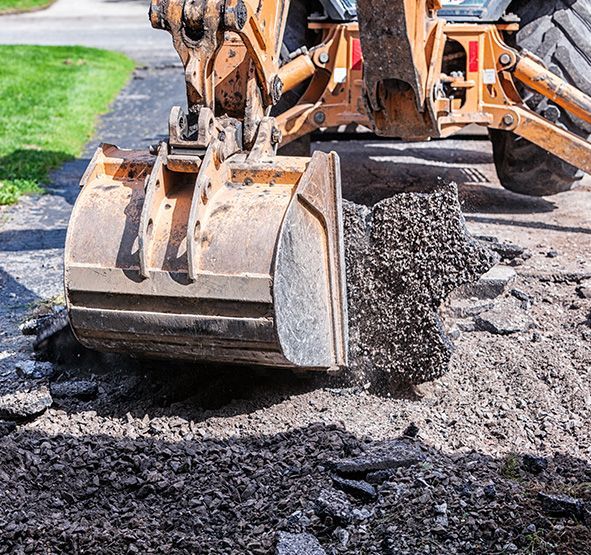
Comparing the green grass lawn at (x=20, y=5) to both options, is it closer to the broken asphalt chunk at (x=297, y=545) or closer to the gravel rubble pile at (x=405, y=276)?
the gravel rubble pile at (x=405, y=276)

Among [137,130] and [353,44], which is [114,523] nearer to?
[353,44]

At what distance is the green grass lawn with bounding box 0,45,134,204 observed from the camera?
9.72 meters

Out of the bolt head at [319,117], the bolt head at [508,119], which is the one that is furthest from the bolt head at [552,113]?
the bolt head at [319,117]

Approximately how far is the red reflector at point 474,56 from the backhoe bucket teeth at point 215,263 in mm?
2803

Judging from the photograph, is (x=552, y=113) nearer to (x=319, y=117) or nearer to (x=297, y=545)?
(x=319, y=117)

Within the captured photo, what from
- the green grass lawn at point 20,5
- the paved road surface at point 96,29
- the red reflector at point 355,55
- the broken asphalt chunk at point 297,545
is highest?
the red reflector at point 355,55

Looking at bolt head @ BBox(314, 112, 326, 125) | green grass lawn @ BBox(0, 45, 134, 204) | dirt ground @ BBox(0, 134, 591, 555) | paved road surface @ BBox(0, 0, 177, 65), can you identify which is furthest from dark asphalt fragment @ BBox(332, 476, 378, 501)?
paved road surface @ BBox(0, 0, 177, 65)

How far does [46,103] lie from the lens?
12.9 meters

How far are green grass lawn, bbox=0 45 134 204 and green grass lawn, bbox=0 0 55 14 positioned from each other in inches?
346

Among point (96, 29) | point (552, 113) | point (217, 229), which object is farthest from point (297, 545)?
point (96, 29)

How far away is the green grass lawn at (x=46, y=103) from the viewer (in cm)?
972

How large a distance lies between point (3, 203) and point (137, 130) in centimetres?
355

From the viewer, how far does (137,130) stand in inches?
464

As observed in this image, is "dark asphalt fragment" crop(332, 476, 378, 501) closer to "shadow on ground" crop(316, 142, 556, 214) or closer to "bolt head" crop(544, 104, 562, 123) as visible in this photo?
"bolt head" crop(544, 104, 562, 123)
